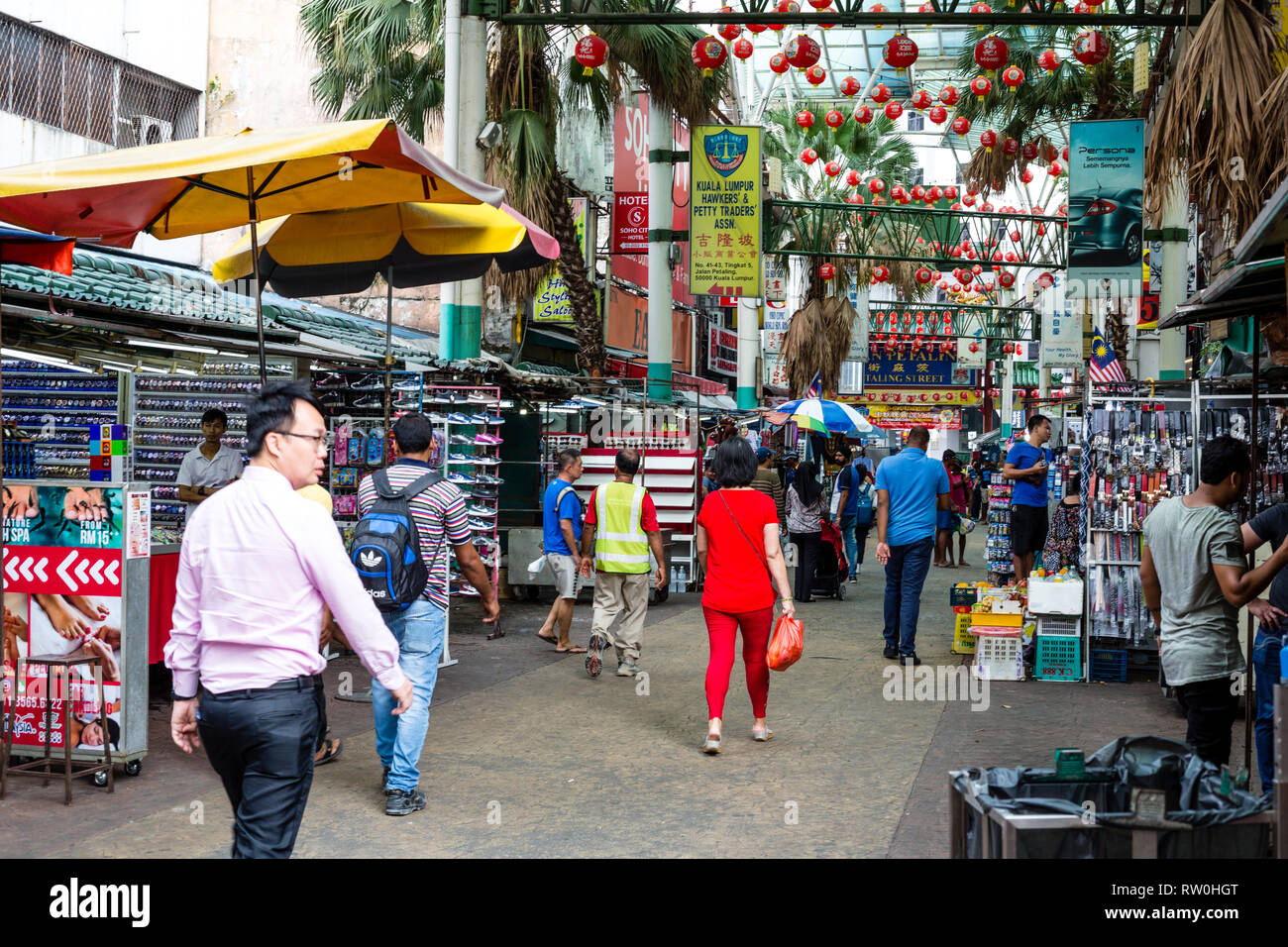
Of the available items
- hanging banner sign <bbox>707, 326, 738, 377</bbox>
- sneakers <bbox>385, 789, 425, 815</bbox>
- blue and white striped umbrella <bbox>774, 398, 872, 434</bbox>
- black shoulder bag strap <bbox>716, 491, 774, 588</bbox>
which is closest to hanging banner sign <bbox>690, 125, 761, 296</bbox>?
blue and white striped umbrella <bbox>774, 398, 872, 434</bbox>

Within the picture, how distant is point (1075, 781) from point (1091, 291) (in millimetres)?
14223

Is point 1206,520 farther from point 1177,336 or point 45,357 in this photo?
point 1177,336

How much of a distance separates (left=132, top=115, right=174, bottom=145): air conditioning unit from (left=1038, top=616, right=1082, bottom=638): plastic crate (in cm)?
1541

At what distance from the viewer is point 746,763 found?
7.45 meters

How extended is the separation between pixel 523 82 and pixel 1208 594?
12981 millimetres

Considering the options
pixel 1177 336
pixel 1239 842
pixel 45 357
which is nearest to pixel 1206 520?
pixel 1239 842

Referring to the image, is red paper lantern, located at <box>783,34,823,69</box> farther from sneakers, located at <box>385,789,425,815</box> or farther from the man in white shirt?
sneakers, located at <box>385,789,425,815</box>

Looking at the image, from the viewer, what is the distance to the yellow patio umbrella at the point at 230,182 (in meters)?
6.46

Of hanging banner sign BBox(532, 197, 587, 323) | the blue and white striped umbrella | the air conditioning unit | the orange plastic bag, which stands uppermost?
the air conditioning unit

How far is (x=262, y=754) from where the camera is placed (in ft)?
13.0

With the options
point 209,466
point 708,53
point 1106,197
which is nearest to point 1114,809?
point 209,466

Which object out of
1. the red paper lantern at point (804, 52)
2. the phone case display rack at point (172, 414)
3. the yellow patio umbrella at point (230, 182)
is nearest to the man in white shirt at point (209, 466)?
the phone case display rack at point (172, 414)

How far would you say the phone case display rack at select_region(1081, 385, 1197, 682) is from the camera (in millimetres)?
10102

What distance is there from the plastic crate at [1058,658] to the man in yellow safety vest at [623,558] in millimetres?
3184
